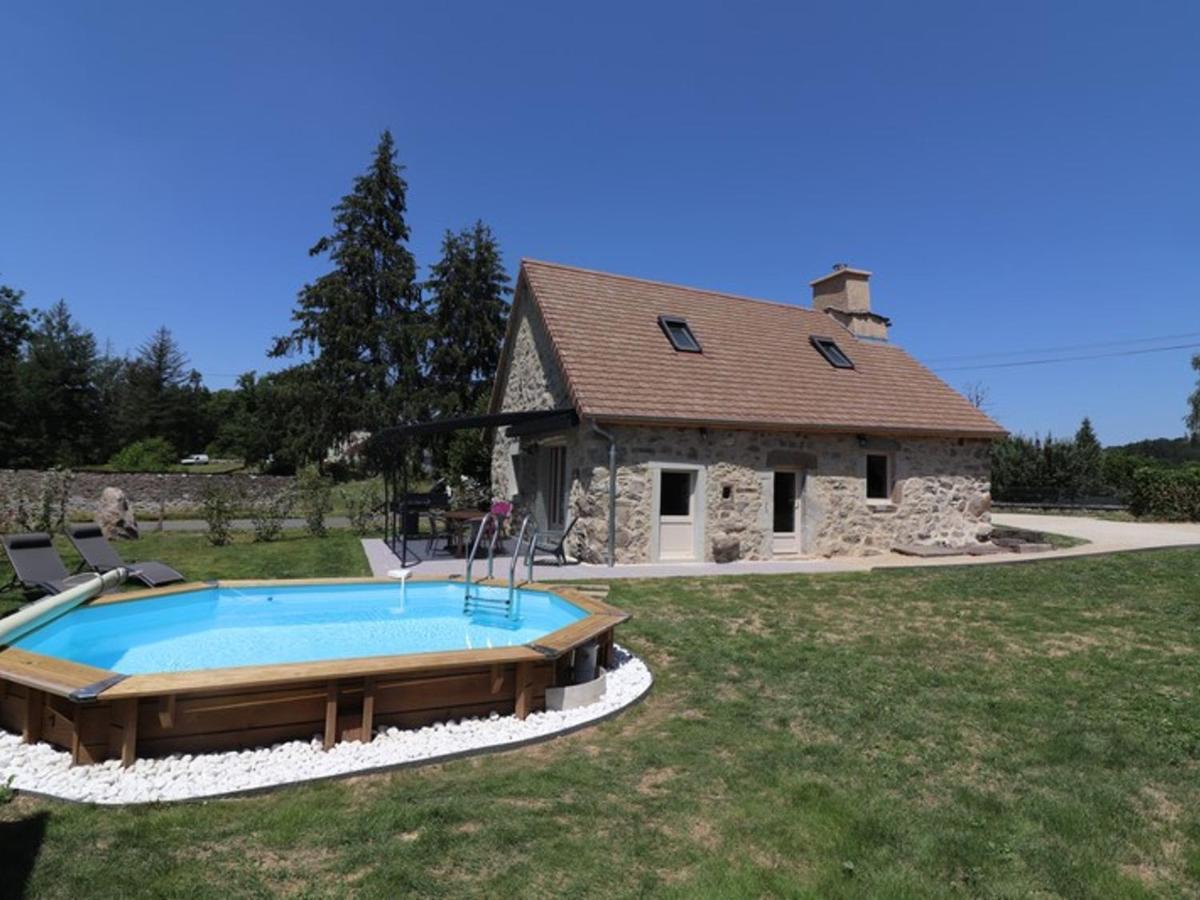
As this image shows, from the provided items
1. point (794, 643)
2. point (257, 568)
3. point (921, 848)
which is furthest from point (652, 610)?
point (257, 568)

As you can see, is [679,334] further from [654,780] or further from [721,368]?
[654,780]

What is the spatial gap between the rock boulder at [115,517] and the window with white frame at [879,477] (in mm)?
18526

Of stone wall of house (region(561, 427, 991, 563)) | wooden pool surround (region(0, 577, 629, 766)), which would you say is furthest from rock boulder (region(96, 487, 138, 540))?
wooden pool surround (region(0, 577, 629, 766))

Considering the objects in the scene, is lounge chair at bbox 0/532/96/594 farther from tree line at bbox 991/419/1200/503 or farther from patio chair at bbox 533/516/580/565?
tree line at bbox 991/419/1200/503

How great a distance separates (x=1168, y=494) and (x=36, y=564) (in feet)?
103

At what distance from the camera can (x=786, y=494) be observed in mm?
15586

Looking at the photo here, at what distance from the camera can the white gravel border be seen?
399 centimetres

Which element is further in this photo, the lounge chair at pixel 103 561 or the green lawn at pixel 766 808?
the lounge chair at pixel 103 561

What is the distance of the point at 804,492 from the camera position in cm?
1536

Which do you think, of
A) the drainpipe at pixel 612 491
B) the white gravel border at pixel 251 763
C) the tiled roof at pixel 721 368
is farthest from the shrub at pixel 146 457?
the white gravel border at pixel 251 763

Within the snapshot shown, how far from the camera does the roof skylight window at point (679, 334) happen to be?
1595 cm

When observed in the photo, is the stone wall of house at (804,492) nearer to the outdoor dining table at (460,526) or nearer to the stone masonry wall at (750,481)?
the stone masonry wall at (750,481)

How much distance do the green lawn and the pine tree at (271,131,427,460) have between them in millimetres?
30784

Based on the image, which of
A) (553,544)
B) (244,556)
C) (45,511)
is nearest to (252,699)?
(553,544)
